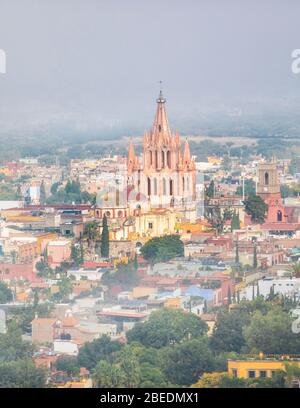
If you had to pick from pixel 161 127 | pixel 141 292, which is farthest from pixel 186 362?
pixel 161 127

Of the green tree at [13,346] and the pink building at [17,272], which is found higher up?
the pink building at [17,272]

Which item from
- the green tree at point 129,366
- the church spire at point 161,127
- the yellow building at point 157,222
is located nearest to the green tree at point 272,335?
the green tree at point 129,366

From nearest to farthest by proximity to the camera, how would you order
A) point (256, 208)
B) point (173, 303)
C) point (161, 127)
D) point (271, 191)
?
point (173, 303) < point (161, 127) < point (256, 208) < point (271, 191)

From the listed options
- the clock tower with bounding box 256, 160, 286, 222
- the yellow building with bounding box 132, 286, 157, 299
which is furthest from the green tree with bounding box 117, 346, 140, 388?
Result: the clock tower with bounding box 256, 160, 286, 222

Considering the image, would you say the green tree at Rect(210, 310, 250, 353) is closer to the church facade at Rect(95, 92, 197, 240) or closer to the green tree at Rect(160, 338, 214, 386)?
the green tree at Rect(160, 338, 214, 386)

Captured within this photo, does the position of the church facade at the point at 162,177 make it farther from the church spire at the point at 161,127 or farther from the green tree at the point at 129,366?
the green tree at the point at 129,366

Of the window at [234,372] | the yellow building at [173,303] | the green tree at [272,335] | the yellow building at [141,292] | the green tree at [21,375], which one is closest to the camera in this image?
the green tree at [21,375]

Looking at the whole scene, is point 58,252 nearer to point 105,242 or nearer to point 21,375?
point 105,242
